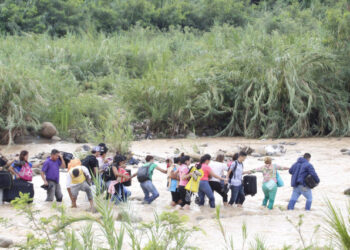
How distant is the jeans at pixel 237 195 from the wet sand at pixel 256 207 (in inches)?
6.2

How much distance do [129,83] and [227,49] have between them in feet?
14.0

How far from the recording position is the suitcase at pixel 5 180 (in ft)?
27.0

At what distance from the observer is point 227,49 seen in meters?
20.4

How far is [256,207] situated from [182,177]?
144 cm

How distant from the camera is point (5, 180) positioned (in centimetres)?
824

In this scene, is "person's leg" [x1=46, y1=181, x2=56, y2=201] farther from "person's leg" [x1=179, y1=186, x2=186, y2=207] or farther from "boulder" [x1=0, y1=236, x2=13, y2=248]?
"boulder" [x1=0, y1=236, x2=13, y2=248]

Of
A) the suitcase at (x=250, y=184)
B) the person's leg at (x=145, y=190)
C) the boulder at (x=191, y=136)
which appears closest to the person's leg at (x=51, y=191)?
the person's leg at (x=145, y=190)

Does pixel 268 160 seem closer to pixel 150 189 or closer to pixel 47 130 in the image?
pixel 150 189

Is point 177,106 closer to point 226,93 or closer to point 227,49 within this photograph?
point 226,93

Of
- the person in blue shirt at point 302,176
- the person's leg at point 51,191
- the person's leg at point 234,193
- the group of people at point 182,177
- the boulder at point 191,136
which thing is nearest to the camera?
the person in blue shirt at point 302,176

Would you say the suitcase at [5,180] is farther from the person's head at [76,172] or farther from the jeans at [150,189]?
the jeans at [150,189]

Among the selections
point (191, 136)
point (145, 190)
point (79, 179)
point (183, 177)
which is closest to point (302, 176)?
point (183, 177)

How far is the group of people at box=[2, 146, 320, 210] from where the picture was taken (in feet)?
26.3

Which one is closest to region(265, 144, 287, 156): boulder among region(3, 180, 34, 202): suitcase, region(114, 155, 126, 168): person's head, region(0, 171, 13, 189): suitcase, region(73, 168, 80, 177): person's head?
region(114, 155, 126, 168): person's head
